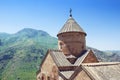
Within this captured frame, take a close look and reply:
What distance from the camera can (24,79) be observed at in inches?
3738

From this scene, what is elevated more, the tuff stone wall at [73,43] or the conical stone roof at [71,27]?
the conical stone roof at [71,27]

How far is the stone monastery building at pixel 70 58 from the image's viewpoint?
1944 cm

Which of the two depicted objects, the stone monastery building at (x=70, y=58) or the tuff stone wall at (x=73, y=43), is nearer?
the stone monastery building at (x=70, y=58)

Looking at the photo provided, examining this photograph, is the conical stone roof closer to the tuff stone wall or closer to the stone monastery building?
the stone monastery building

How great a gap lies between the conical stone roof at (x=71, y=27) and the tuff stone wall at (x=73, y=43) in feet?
1.28

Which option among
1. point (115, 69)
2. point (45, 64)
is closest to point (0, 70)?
point (45, 64)

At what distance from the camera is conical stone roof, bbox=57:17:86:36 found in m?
24.5

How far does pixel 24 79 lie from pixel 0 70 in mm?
26018

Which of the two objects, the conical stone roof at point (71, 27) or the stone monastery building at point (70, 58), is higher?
the conical stone roof at point (71, 27)

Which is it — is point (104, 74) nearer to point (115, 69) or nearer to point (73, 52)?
point (115, 69)

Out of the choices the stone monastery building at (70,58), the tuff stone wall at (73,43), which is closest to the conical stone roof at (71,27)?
the stone monastery building at (70,58)

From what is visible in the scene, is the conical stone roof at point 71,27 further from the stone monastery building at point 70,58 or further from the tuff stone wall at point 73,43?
the tuff stone wall at point 73,43

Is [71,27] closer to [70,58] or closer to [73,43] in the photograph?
[73,43]

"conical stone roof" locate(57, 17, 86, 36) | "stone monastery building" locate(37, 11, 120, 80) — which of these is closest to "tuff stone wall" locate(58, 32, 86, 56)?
"stone monastery building" locate(37, 11, 120, 80)
